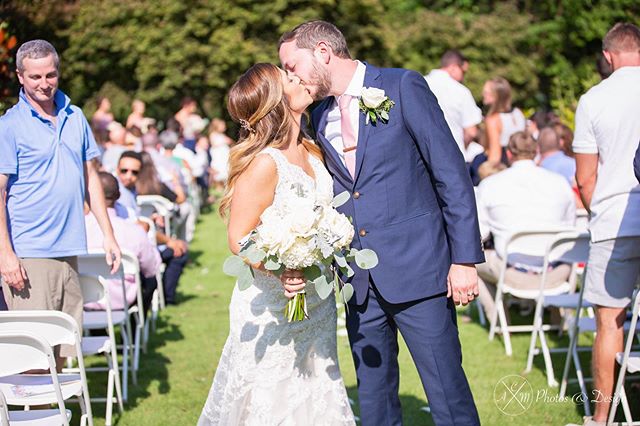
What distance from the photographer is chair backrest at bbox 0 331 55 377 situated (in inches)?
173

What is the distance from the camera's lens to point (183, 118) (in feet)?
71.2

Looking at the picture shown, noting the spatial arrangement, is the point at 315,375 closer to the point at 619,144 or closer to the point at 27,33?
the point at 619,144

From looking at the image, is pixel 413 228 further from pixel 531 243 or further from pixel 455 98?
pixel 455 98

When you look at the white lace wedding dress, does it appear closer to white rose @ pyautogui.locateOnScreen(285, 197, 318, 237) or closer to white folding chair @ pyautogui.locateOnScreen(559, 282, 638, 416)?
white rose @ pyautogui.locateOnScreen(285, 197, 318, 237)

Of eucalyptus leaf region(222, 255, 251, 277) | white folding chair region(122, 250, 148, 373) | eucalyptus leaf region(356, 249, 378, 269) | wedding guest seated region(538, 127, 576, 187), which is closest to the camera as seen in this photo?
eucalyptus leaf region(356, 249, 378, 269)

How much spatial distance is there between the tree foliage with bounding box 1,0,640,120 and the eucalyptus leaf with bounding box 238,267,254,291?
2917cm

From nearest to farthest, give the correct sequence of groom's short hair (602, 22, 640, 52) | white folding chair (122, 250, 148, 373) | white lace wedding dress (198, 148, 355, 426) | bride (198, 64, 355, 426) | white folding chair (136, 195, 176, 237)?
bride (198, 64, 355, 426)
white lace wedding dress (198, 148, 355, 426)
groom's short hair (602, 22, 640, 52)
white folding chair (122, 250, 148, 373)
white folding chair (136, 195, 176, 237)

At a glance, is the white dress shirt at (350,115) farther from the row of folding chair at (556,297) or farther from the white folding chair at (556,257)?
the white folding chair at (556,257)

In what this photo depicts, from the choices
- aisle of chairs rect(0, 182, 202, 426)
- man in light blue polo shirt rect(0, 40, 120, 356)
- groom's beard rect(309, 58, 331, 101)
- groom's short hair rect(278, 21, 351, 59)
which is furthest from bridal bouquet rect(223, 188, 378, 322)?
man in light blue polo shirt rect(0, 40, 120, 356)

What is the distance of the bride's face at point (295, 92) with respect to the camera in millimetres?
4559

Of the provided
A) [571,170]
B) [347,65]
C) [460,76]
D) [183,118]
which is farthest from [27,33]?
[183,118]

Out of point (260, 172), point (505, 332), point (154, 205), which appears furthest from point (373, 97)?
point (154, 205)

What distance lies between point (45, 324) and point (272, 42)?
101ft

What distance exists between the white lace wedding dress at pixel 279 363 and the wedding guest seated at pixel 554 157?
18.6 feet
